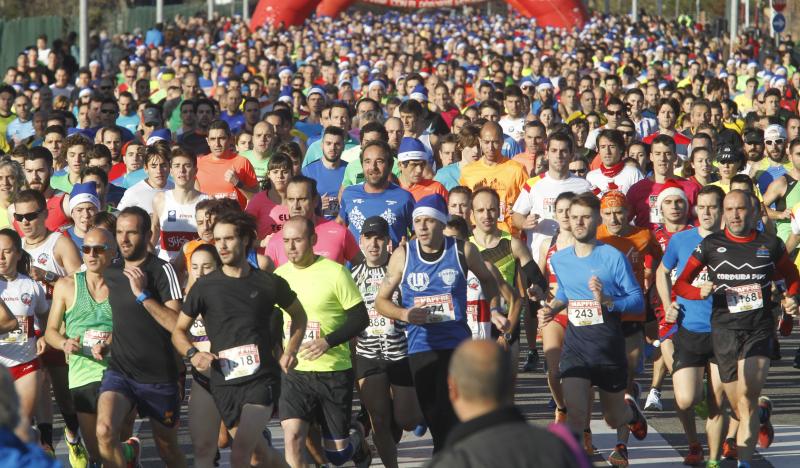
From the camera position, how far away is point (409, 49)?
40094 millimetres

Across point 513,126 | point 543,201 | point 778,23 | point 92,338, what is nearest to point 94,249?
point 92,338

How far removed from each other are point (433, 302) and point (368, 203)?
2.50 meters

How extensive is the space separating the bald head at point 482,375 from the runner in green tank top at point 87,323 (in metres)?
4.26

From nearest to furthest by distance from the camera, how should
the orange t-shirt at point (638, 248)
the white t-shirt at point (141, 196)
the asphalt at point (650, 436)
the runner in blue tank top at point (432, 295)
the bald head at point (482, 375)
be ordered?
the bald head at point (482, 375), the runner in blue tank top at point (432, 295), the asphalt at point (650, 436), the orange t-shirt at point (638, 248), the white t-shirt at point (141, 196)

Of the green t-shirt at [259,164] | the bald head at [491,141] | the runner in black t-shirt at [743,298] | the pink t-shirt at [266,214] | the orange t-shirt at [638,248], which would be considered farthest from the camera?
the green t-shirt at [259,164]

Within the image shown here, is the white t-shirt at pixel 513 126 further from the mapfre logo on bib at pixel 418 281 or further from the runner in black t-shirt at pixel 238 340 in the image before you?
the runner in black t-shirt at pixel 238 340

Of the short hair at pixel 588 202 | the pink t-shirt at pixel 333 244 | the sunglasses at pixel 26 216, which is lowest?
the pink t-shirt at pixel 333 244

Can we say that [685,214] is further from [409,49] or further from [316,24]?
[316,24]

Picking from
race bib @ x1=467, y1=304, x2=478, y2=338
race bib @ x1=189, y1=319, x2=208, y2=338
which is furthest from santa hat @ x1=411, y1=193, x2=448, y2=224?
race bib @ x1=189, y1=319, x2=208, y2=338

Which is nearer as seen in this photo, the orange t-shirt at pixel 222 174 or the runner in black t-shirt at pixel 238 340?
the runner in black t-shirt at pixel 238 340

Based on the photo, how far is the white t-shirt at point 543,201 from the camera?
478 inches

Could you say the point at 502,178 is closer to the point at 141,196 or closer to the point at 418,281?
the point at 141,196

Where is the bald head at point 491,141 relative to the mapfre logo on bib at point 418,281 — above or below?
above

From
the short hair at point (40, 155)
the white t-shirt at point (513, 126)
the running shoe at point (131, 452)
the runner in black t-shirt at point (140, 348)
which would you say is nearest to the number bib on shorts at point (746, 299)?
the runner in black t-shirt at point (140, 348)
